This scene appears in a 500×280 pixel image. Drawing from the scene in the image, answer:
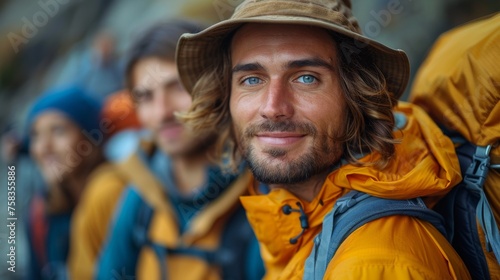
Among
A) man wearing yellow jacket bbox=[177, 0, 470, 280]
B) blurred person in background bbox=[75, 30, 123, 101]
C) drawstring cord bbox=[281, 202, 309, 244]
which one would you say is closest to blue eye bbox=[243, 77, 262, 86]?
man wearing yellow jacket bbox=[177, 0, 470, 280]

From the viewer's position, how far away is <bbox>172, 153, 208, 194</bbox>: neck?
3.23m

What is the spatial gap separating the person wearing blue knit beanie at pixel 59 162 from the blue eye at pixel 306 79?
8.70ft

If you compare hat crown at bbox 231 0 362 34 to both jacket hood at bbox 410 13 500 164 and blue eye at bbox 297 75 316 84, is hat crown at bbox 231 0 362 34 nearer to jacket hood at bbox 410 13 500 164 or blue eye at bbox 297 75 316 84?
blue eye at bbox 297 75 316 84

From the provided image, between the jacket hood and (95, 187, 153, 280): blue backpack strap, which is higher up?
the jacket hood

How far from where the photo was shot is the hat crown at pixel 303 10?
66.4 inches

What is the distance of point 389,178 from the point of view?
5.12ft

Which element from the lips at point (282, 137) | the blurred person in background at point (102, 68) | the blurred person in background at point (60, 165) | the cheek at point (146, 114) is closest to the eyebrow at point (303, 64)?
the lips at point (282, 137)

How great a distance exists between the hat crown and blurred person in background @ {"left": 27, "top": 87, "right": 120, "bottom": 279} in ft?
8.08

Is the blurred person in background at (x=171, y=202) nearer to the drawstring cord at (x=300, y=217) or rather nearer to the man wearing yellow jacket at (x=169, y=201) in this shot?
the man wearing yellow jacket at (x=169, y=201)

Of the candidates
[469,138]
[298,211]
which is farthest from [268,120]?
[469,138]

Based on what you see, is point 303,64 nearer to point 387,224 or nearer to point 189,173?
point 387,224

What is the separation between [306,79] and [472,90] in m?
0.50

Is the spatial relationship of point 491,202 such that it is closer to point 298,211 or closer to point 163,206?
point 298,211

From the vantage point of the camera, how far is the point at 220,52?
2.01 m
